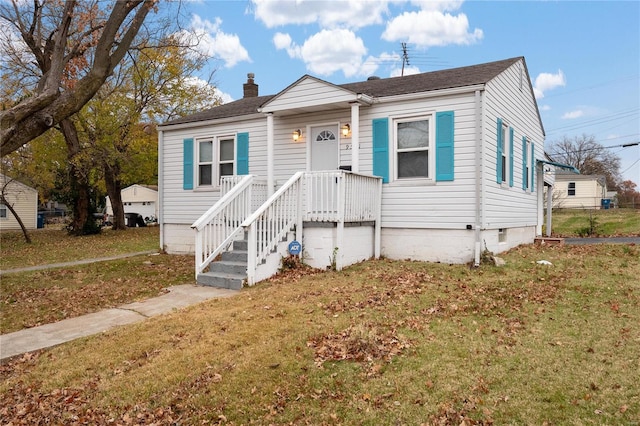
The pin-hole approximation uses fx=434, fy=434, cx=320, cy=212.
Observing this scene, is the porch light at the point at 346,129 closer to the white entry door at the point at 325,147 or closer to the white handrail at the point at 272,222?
the white entry door at the point at 325,147

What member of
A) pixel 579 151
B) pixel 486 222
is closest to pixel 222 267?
pixel 486 222

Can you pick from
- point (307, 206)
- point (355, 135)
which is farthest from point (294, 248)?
point (355, 135)

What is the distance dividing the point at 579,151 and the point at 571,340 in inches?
2051

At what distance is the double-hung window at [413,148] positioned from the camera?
9328 millimetres

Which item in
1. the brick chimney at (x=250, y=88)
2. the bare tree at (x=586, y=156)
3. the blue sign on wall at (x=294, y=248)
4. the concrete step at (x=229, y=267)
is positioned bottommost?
the concrete step at (x=229, y=267)

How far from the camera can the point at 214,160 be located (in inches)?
480

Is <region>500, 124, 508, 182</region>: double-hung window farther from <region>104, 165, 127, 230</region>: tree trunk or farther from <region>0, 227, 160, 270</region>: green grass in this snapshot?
<region>104, 165, 127, 230</region>: tree trunk

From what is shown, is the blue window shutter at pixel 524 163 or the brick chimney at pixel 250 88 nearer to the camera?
the blue window shutter at pixel 524 163

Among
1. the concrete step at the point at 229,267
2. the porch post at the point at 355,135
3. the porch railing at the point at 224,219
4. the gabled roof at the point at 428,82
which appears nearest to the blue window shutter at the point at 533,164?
the gabled roof at the point at 428,82

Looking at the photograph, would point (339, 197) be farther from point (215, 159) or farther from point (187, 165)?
point (187, 165)

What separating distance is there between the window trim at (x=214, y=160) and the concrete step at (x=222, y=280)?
460cm

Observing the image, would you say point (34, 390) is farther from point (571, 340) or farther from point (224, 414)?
point (571, 340)

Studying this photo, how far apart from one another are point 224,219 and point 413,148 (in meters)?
4.30

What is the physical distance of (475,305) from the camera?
18.7 ft
